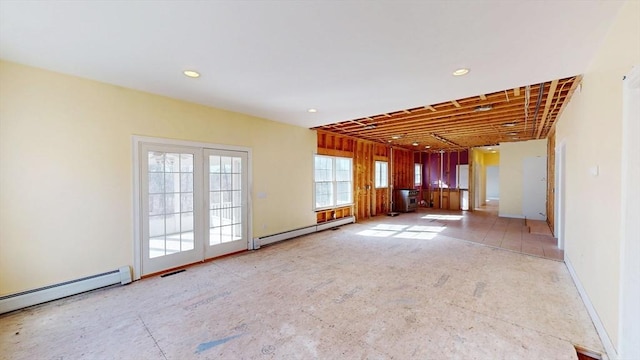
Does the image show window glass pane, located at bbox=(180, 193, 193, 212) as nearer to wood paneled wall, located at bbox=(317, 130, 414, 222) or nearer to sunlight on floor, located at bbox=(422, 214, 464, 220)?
wood paneled wall, located at bbox=(317, 130, 414, 222)

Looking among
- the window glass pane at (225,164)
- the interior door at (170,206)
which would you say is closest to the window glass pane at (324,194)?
the window glass pane at (225,164)

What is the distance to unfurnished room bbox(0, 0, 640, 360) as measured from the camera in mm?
2076

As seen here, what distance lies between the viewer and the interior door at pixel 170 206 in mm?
3920

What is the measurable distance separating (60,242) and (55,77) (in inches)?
80.6

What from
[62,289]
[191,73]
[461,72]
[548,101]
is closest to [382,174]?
[548,101]

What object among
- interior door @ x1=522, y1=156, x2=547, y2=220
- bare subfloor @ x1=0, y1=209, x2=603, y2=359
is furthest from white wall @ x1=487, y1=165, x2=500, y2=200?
bare subfloor @ x1=0, y1=209, x2=603, y2=359

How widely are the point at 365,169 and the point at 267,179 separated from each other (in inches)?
167

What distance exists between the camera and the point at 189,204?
173 inches

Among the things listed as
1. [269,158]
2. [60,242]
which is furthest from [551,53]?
[60,242]

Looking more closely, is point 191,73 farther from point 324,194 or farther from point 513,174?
point 513,174

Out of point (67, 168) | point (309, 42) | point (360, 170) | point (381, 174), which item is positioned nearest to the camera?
point (309, 42)

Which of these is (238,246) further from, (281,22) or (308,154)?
(281,22)

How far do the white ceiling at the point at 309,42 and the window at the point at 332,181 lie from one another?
3.60 metres

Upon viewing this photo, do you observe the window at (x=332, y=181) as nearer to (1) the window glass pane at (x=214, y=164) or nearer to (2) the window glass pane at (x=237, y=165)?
(2) the window glass pane at (x=237, y=165)
